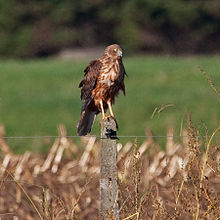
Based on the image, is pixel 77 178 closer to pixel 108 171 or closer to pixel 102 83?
pixel 102 83

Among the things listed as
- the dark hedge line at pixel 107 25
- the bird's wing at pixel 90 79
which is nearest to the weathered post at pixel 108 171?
the bird's wing at pixel 90 79

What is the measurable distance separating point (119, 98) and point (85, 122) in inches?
558

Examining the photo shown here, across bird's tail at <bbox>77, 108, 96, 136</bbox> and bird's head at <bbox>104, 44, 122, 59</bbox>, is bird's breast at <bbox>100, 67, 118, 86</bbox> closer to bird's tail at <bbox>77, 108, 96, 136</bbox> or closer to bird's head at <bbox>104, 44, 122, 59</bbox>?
bird's head at <bbox>104, 44, 122, 59</bbox>

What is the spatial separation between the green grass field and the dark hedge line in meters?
14.2

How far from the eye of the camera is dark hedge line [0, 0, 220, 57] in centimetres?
4800

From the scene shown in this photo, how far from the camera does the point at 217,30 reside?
1959 inches

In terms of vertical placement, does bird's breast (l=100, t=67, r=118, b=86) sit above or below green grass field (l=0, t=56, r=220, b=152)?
below

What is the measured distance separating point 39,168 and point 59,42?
36317 mm

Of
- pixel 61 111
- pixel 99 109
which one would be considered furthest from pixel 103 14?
pixel 99 109

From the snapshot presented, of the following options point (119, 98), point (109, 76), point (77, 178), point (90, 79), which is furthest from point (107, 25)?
point (109, 76)

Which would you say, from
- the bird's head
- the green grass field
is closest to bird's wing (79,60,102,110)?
the bird's head

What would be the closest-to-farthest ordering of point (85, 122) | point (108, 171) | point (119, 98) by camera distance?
point (108, 171) → point (85, 122) → point (119, 98)

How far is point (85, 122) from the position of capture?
8.73 m

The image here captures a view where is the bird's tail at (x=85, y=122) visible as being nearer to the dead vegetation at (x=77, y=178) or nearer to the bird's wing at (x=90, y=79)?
the bird's wing at (x=90, y=79)
